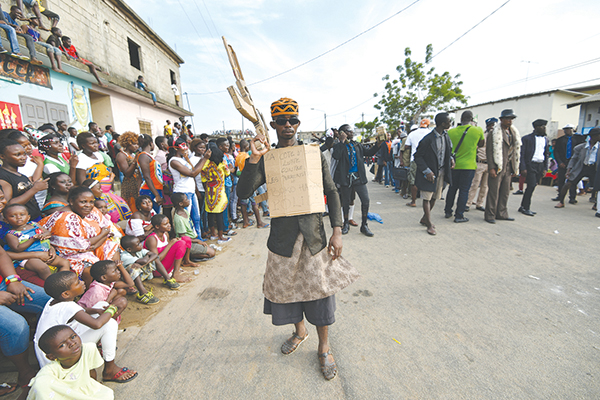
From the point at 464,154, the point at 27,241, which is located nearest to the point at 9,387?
the point at 27,241

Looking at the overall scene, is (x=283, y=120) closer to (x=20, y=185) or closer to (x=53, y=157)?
(x=20, y=185)

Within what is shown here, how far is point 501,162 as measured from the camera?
5172mm

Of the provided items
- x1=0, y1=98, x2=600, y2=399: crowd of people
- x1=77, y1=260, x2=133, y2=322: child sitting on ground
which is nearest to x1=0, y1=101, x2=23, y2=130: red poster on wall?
x1=0, y1=98, x2=600, y2=399: crowd of people

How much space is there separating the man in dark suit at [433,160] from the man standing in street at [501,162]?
3.29ft

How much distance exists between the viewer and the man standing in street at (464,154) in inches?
206

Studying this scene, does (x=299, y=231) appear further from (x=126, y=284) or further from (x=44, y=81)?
(x=44, y=81)

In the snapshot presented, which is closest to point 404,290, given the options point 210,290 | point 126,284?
point 210,290

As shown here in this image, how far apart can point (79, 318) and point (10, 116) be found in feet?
27.2

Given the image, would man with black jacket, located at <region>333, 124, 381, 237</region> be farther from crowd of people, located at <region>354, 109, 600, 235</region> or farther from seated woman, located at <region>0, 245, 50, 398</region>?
seated woman, located at <region>0, 245, 50, 398</region>

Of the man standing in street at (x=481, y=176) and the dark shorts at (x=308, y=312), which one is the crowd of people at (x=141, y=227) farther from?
the man standing in street at (x=481, y=176)

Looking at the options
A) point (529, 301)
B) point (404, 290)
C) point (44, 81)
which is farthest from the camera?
point (44, 81)

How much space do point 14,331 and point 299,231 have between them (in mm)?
2122

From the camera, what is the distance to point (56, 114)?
27.2 ft

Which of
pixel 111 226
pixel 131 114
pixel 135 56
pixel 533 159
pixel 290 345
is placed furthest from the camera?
pixel 135 56
